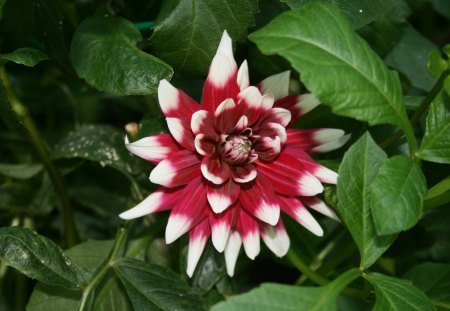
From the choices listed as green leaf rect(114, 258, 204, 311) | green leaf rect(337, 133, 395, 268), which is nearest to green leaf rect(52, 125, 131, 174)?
green leaf rect(114, 258, 204, 311)

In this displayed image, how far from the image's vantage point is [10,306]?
1194 millimetres

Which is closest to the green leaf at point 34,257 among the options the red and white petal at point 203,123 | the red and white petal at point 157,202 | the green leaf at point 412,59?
the red and white petal at point 157,202

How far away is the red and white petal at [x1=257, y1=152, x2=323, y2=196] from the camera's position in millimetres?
790

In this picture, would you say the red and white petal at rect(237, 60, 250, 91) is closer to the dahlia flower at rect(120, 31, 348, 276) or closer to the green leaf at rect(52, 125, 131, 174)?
the dahlia flower at rect(120, 31, 348, 276)

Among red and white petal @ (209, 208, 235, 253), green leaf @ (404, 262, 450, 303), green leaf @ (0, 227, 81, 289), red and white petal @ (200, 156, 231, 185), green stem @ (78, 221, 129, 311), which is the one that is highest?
red and white petal @ (200, 156, 231, 185)

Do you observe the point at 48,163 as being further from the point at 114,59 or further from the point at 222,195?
the point at 222,195

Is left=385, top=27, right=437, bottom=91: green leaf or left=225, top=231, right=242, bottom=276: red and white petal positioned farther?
left=385, top=27, right=437, bottom=91: green leaf

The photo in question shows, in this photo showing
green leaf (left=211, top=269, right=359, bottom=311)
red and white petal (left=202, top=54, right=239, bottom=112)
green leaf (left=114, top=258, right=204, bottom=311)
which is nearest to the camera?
green leaf (left=211, top=269, right=359, bottom=311)

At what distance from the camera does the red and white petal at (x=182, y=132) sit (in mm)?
769

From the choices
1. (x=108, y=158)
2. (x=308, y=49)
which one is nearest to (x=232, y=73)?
(x=308, y=49)

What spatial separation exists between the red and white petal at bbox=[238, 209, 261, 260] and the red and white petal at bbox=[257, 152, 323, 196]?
43 mm

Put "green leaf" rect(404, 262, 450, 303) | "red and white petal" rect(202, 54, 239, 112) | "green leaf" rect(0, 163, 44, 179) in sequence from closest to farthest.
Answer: "red and white petal" rect(202, 54, 239, 112), "green leaf" rect(404, 262, 450, 303), "green leaf" rect(0, 163, 44, 179)

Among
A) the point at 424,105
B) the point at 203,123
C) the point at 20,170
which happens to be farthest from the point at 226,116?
the point at 20,170

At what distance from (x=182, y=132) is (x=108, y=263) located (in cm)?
26
